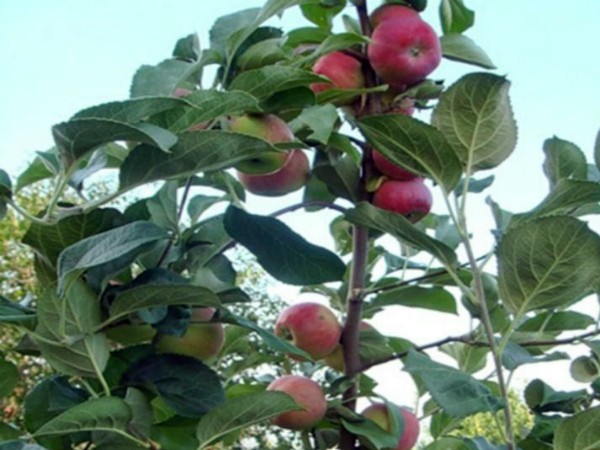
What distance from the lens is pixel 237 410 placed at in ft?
1.94

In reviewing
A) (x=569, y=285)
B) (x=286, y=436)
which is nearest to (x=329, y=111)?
(x=569, y=285)

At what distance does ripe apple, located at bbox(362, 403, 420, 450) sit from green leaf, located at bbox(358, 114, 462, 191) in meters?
0.22

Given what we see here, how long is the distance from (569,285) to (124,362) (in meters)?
0.32

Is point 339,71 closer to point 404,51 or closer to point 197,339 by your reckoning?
point 404,51

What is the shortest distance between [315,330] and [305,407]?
0.24 ft

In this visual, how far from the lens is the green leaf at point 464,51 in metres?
0.75

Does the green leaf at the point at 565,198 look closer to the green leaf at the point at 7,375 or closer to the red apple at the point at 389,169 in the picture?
the red apple at the point at 389,169

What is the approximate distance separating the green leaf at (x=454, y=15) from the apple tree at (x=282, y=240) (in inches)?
0.8

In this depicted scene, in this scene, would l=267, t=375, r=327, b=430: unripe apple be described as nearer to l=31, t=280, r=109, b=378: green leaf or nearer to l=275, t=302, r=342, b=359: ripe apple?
l=275, t=302, r=342, b=359: ripe apple

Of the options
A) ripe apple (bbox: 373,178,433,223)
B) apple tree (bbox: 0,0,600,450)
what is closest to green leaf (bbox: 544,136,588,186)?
apple tree (bbox: 0,0,600,450)

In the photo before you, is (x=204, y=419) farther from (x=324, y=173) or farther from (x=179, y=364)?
(x=324, y=173)

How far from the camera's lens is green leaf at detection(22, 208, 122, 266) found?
578mm

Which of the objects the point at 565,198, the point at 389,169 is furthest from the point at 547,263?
the point at 389,169

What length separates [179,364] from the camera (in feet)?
1.97
